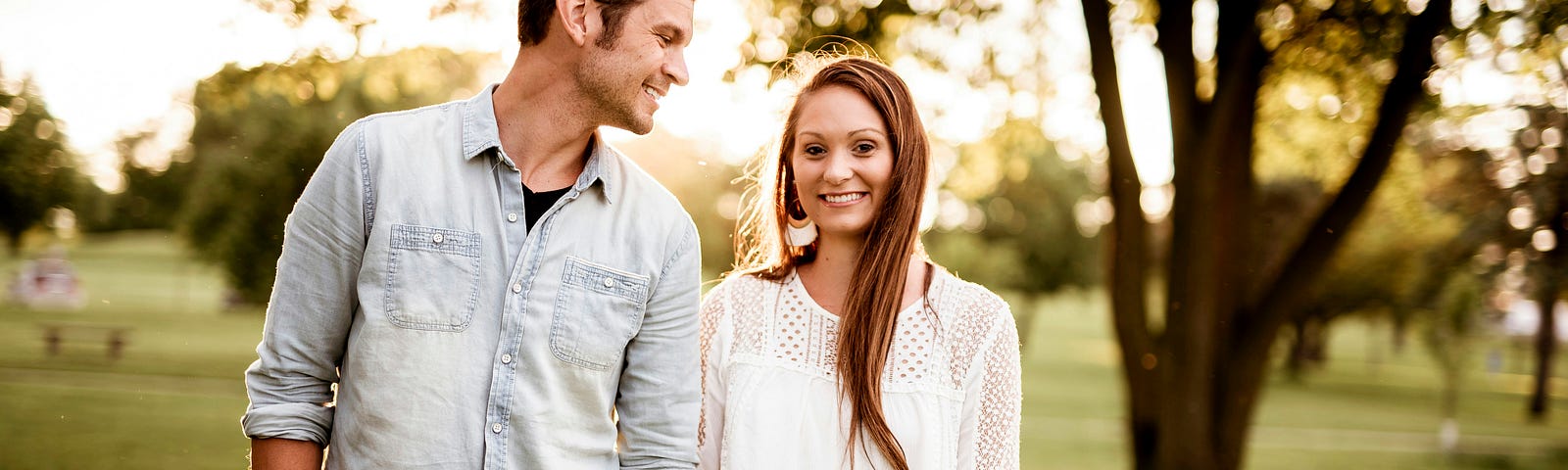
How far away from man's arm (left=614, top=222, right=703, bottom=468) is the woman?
0.35m

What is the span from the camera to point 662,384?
7.97 ft

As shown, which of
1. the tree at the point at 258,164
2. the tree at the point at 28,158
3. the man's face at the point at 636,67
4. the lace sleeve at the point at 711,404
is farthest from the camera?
the tree at the point at 258,164

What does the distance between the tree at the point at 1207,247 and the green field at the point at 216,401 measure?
5716mm

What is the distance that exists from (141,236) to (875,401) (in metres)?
35.6

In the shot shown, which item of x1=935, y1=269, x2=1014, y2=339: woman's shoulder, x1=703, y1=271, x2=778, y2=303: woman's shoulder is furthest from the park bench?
x1=935, y1=269, x2=1014, y2=339: woman's shoulder

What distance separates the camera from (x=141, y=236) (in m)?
32.7

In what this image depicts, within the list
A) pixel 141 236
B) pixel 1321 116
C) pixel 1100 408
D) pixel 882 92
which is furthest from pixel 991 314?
pixel 141 236

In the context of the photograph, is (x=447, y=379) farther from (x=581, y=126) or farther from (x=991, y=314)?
(x=991, y=314)

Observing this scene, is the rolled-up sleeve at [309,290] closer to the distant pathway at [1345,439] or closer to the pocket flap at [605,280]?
the pocket flap at [605,280]

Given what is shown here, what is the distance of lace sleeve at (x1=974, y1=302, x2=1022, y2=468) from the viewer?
2.79 meters

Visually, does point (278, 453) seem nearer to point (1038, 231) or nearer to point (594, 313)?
point (594, 313)

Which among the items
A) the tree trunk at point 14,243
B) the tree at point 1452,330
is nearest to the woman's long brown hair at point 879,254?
the tree trunk at point 14,243

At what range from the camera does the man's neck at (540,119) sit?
90.7 inches

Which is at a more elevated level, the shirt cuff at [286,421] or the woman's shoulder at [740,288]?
the woman's shoulder at [740,288]
